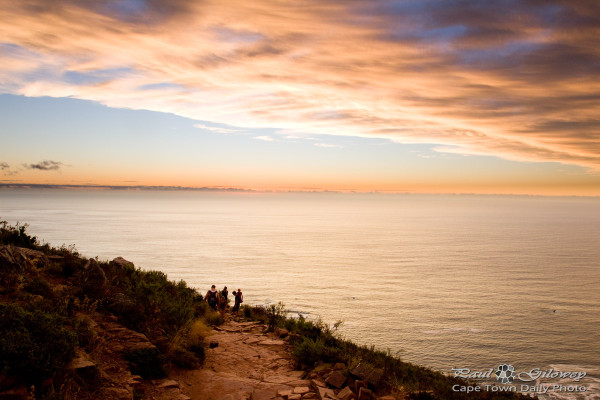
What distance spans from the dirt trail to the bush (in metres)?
3.49

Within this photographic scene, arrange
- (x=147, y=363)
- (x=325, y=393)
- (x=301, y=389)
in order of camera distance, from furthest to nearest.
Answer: (x=301, y=389) < (x=325, y=393) < (x=147, y=363)

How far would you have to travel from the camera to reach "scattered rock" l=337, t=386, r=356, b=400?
10562 millimetres

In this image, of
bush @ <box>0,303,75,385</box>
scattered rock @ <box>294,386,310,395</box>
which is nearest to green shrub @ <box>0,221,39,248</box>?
bush @ <box>0,303,75,385</box>

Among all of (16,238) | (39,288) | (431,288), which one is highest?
(16,238)

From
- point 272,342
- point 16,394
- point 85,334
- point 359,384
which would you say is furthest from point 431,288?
point 16,394

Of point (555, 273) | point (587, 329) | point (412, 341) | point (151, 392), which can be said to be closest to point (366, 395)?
point (151, 392)

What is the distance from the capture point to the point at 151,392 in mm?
9414

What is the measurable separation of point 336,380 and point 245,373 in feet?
9.88

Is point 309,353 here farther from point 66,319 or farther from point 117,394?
point 66,319

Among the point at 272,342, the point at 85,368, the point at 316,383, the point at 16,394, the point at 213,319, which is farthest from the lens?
the point at 213,319

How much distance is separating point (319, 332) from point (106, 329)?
941 centimetres

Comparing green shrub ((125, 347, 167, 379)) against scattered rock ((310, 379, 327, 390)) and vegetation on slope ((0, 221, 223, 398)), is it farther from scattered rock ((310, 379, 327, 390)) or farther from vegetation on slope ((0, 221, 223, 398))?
scattered rock ((310, 379, 327, 390))

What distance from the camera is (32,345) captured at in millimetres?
7625

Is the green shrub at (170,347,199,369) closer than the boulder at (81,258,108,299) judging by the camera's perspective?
Yes
